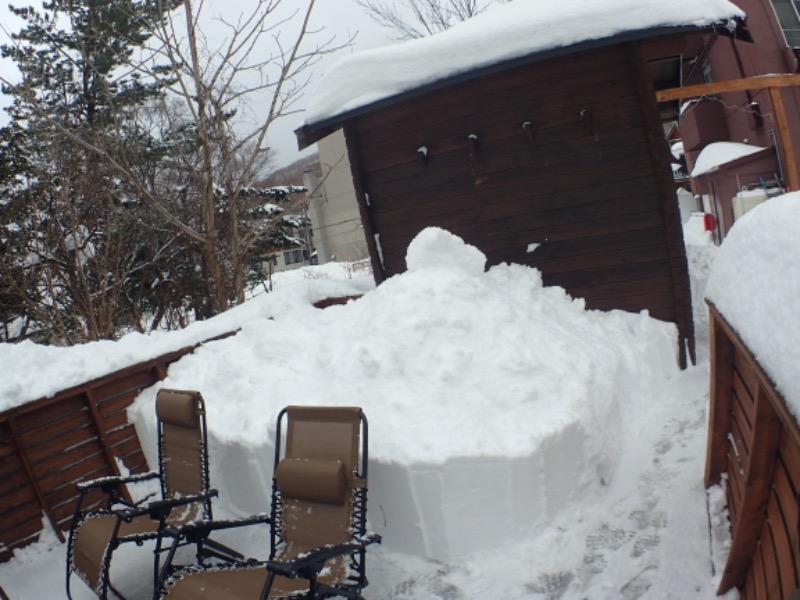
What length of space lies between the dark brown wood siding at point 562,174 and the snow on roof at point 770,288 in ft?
13.6

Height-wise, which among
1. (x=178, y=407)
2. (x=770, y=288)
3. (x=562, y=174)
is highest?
(x=562, y=174)

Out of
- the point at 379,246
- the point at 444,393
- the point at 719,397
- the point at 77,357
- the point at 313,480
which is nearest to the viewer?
the point at 719,397

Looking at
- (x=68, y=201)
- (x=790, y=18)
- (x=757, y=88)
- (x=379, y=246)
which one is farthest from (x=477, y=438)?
(x=790, y=18)

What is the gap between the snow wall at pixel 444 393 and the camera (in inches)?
134

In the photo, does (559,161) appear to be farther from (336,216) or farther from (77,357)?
(336,216)

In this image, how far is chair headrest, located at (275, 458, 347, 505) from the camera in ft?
10.1

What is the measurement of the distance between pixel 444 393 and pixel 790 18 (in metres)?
14.9

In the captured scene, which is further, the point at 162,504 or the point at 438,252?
the point at 438,252

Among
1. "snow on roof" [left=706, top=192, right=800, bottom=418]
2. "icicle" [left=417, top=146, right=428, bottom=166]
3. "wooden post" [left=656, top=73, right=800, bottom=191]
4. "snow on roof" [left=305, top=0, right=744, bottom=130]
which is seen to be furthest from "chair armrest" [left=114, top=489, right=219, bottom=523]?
"wooden post" [left=656, top=73, right=800, bottom=191]

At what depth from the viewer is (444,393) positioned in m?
3.78

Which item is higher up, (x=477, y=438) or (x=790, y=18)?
(x=790, y=18)

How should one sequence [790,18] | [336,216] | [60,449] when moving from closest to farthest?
[60,449]
[790,18]
[336,216]

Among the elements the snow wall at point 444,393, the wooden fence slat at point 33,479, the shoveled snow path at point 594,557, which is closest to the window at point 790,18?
the snow wall at point 444,393

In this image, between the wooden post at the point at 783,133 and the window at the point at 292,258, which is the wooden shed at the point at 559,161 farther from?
the window at the point at 292,258
